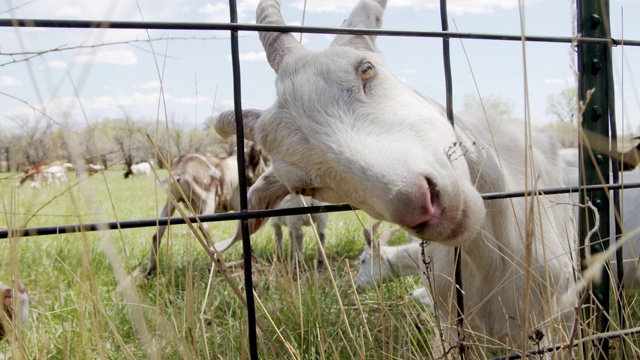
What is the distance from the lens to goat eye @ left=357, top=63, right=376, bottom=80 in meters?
1.76

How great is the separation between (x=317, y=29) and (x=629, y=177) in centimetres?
335

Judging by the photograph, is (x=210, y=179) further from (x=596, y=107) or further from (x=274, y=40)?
(x=596, y=107)

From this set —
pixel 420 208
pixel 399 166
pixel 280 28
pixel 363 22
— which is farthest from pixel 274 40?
pixel 420 208

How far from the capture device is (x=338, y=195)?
1.65 meters

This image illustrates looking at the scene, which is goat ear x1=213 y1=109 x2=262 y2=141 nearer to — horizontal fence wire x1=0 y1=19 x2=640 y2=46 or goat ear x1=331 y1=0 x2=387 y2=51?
goat ear x1=331 y1=0 x2=387 y2=51

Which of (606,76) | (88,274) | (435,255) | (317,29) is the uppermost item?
(317,29)

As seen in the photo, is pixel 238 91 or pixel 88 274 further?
pixel 238 91

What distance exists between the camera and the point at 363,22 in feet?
6.82

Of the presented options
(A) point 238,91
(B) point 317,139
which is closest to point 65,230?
(A) point 238,91

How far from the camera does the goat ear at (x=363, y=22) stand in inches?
81.3

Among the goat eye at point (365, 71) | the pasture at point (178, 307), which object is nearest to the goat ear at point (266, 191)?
the pasture at point (178, 307)

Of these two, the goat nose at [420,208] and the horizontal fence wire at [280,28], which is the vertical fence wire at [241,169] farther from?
the goat nose at [420,208]

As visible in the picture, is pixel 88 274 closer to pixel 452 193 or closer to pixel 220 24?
pixel 220 24

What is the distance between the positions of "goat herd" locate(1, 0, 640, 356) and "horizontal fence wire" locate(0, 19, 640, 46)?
22 cm
